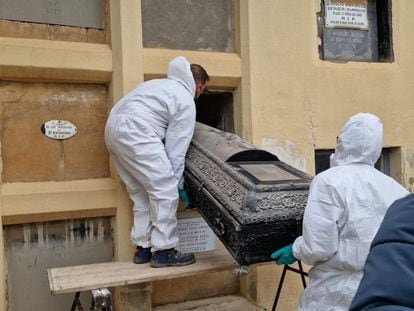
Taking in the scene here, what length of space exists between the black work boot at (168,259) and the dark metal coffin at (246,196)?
335 mm

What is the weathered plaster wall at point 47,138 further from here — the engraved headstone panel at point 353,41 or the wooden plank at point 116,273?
the engraved headstone panel at point 353,41

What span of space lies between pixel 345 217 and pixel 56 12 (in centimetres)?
242

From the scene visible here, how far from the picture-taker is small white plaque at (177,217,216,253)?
11.9 feet

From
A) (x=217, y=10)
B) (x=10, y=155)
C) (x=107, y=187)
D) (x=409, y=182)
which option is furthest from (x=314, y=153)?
(x=10, y=155)

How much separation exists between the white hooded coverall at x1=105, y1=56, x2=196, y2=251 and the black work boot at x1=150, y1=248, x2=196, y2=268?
51mm

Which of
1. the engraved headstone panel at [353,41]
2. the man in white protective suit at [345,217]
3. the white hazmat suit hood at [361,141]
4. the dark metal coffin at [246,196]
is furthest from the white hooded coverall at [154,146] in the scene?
the engraved headstone panel at [353,41]

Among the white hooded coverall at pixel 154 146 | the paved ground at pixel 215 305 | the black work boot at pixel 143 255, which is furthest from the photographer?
the paved ground at pixel 215 305

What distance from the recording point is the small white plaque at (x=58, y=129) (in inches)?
130

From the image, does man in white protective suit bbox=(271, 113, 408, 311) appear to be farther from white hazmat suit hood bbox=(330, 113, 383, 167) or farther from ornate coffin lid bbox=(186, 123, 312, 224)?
ornate coffin lid bbox=(186, 123, 312, 224)

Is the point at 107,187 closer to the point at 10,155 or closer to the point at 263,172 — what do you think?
the point at 10,155

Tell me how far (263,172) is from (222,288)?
1.34 metres

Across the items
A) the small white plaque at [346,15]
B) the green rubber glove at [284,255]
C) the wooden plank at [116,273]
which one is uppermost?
the small white plaque at [346,15]

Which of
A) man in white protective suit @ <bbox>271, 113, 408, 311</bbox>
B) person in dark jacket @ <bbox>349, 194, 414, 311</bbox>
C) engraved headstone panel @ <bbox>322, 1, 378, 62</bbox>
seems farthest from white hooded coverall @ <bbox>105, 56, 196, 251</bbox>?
person in dark jacket @ <bbox>349, 194, 414, 311</bbox>

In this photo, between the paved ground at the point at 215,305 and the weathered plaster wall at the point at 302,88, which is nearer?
the paved ground at the point at 215,305
